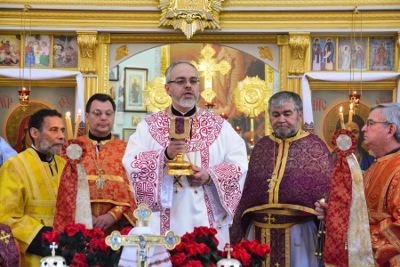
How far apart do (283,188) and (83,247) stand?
1.88 metres

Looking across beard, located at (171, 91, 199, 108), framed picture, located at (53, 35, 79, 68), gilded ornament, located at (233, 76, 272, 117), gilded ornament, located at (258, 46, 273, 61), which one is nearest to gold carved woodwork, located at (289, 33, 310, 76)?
gilded ornament, located at (258, 46, 273, 61)

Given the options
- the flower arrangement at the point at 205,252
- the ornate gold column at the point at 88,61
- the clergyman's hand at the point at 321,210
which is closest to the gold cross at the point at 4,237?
the flower arrangement at the point at 205,252

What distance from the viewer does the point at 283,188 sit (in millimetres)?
5902

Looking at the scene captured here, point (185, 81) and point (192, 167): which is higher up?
point (185, 81)

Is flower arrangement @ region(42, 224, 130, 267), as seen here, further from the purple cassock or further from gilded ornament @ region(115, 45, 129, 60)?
gilded ornament @ region(115, 45, 129, 60)

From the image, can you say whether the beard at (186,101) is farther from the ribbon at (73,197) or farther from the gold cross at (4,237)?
the gold cross at (4,237)

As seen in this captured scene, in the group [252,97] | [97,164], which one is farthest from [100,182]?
[252,97]

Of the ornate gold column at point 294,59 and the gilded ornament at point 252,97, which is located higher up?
the ornate gold column at point 294,59

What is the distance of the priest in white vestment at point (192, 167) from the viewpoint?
5.30 metres

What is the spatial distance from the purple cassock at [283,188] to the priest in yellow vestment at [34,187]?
4.58 ft

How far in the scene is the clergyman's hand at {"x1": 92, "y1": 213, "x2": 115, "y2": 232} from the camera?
5.91m

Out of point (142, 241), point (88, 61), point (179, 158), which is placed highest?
point (88, 61)

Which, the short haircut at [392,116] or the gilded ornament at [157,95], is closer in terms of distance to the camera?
the short haircut at [392,116]

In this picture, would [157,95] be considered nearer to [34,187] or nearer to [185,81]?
[34,187]
